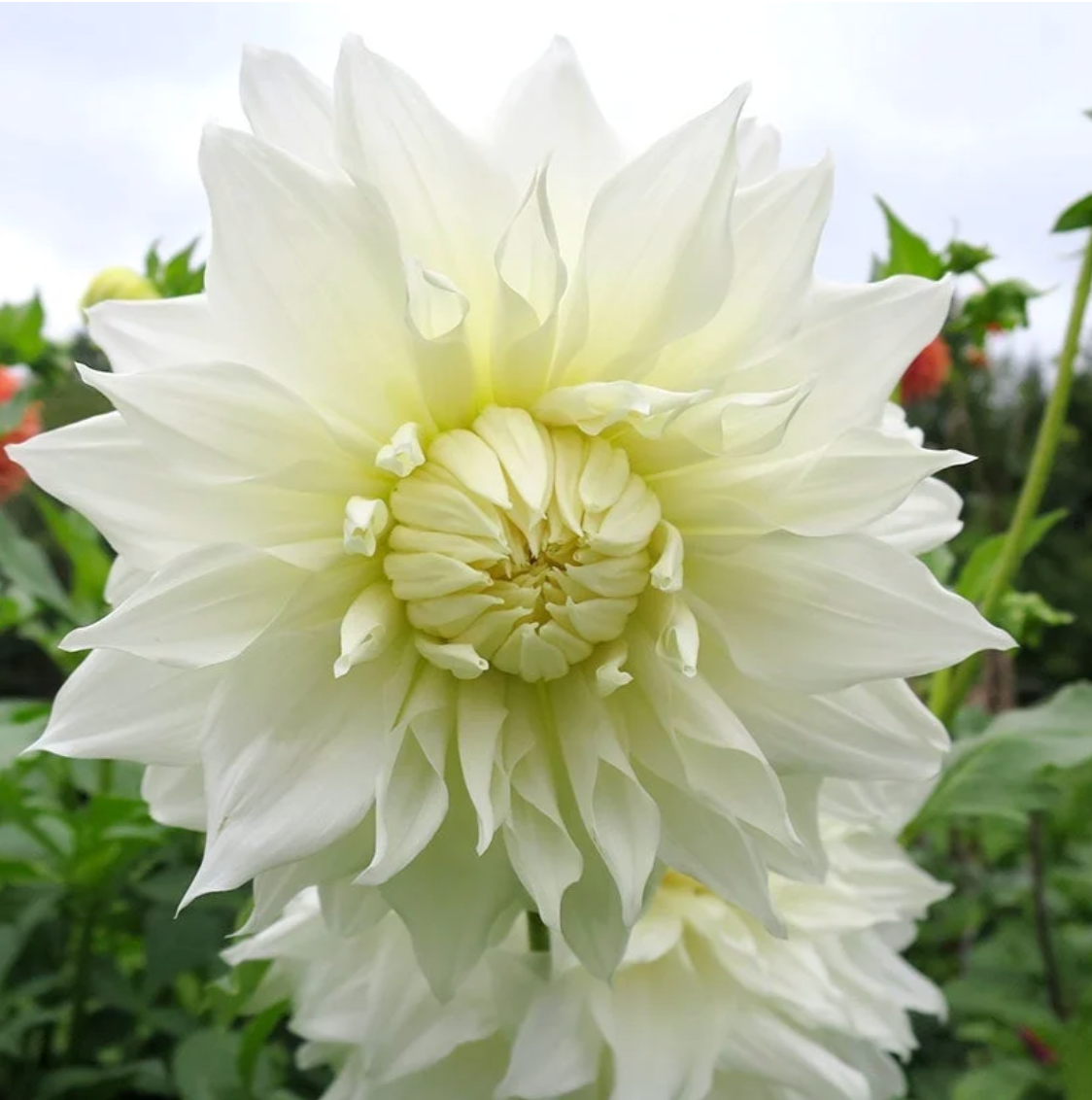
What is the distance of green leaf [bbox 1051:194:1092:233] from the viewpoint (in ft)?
2.82

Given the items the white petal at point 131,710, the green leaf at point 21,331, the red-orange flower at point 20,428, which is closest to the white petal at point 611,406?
the white petal at point 131,710

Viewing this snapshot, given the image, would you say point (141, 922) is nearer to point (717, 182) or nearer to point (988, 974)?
point (988, 974)

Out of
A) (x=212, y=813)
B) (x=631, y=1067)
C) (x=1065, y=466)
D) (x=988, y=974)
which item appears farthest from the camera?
(x=1065, y=466)

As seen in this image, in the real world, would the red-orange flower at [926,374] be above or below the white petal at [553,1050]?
below

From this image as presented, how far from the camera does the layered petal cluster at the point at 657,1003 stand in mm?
698

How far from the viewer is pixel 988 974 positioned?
48.3 inches

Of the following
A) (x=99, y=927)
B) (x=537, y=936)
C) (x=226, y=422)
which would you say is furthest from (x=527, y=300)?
(x=99, y=927)

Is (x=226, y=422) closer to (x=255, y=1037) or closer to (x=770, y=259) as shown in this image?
(x=770, y=259)

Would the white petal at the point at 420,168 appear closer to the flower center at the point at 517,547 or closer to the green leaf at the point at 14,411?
the flower center at the point at 517,547

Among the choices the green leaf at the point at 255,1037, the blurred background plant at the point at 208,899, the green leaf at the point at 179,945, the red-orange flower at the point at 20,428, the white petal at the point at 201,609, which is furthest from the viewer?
the red-orange flower at the point at 20,428

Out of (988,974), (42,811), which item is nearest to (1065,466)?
(988,974)

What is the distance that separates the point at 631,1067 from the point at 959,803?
0.35m

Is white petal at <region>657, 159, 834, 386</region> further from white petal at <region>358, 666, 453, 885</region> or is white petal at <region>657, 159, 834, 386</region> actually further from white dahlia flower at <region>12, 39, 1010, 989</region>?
white petal at <region>358, 666, 453, 885</region>

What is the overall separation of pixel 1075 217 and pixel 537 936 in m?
0.64
